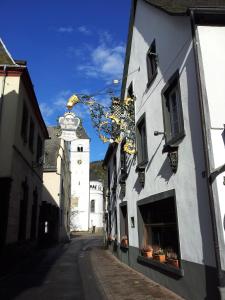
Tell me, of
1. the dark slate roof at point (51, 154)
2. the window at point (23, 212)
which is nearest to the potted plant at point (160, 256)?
the window at point (23, 212)

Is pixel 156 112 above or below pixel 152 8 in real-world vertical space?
below

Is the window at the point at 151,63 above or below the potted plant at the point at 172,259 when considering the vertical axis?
above

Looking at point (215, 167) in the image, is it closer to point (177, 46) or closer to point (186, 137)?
point (186, 137)

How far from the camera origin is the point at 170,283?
27.9 ft

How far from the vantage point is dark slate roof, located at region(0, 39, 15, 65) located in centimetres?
1508

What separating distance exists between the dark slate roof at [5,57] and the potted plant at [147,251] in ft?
32.8

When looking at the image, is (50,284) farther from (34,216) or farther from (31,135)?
(34,216)

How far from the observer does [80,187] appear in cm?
6344

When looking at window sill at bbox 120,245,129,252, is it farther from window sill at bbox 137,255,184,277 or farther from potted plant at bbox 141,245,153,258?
potted plant at bbox 141,245,153,258

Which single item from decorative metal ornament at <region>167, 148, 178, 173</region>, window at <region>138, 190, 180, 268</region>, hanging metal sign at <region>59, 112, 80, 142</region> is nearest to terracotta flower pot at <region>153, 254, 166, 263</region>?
window at <region>138, 190, 180, 268</region>

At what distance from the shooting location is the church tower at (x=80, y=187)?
61.2 m

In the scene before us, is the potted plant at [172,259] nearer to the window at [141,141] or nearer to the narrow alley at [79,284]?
the narrow alley at [79,284]

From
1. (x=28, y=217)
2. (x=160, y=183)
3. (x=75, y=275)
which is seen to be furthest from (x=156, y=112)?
(x=28, y=217)

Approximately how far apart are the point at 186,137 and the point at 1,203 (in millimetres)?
8657
